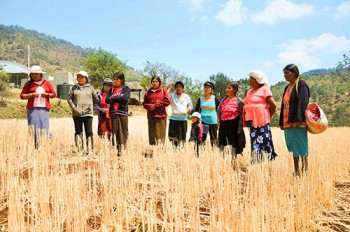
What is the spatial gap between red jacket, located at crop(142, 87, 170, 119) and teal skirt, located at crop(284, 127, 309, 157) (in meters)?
2.77

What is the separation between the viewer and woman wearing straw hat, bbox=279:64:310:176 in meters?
4.23

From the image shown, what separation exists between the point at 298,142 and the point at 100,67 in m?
52.6

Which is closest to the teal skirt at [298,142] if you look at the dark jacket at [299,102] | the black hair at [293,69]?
the dark jacket at [299,102]

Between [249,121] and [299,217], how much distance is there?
7.87ft

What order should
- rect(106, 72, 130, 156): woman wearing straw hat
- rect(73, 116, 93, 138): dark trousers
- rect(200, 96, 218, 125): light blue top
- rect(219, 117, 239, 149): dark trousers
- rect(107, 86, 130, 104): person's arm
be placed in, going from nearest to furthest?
rect(219, 117, 239, 149): dark trousers, rect(107, 86, 130, 104): person's arm, rect(106, 72, 130, 156): woman wearing straw hat, rect(73, 116, 93, 138): dark trousers, rect(200, 96, 218, 125): light blue top

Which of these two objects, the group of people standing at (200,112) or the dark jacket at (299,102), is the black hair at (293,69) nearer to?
the group of people standing at (200,112)

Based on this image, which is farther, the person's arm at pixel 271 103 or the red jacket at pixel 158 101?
the red jacket at pixel 158 101

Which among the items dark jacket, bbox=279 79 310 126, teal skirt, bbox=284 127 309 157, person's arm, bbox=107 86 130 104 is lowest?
teal skirt, bbox=284 127 309 157

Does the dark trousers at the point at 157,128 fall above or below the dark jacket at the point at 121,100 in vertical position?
below

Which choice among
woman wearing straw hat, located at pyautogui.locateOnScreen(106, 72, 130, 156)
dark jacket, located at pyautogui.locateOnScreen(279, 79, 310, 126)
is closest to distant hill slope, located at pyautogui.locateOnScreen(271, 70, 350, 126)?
woman wearing straw hat, located at pyautogui.locateOnScreen(106, 72, 130, 156)

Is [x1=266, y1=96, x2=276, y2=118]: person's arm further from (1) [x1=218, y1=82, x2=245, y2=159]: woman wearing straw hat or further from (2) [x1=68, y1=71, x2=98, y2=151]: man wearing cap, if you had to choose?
(2) [x1=68, y1=71, x2=98, y2=151]: man wearing cap

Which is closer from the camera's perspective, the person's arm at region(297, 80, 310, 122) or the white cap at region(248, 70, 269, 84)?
the person's arm at region(297, 80, 310, 122)

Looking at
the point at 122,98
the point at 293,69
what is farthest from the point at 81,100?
the point at 293,69

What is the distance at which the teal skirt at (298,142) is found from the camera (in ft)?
13.9
